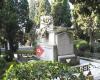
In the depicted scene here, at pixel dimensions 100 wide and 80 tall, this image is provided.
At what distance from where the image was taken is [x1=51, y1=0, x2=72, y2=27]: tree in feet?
188

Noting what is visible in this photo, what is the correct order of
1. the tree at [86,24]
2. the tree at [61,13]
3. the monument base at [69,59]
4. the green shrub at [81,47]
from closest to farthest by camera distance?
the monument base at [69,59] < the tree at [86,24] < the green shrub at [81,47] < the tree at [61,13]

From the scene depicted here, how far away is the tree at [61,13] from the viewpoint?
5728 cm

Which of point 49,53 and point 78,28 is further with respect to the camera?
point 78,28

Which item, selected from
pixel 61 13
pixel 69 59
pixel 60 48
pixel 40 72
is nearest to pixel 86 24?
pixel 60 48

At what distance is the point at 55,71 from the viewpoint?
7691 millimetres

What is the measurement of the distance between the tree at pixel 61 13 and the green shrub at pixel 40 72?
49622 millimetres

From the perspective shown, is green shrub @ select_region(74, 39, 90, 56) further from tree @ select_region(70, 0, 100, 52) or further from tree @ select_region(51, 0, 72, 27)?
tree @ select_region(51, 0, 72, 27)

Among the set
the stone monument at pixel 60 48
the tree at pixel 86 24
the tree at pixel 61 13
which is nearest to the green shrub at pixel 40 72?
the stone monument at pixel 60 48

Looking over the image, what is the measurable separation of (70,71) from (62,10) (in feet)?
166

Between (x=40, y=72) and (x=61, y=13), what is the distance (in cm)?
5060

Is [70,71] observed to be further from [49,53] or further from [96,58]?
[96,58]

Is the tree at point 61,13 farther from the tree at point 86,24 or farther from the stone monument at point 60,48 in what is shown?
the stone monument at point 60,48

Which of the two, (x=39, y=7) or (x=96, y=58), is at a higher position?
(x=39, y=7)

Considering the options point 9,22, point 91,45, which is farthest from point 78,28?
point 9,22
